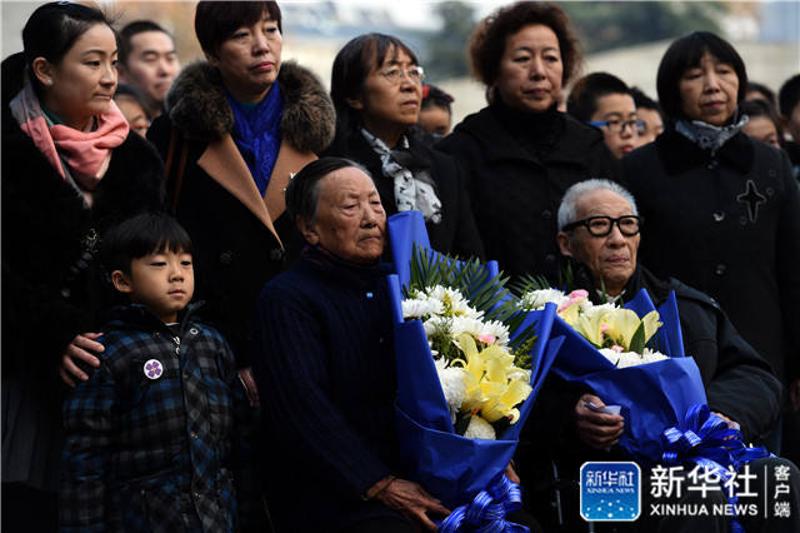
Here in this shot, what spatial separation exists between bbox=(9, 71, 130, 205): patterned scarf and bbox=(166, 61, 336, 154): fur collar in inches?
18.7

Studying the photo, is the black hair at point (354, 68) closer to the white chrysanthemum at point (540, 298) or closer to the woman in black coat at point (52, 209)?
the woman in black coat at point (52, 209)

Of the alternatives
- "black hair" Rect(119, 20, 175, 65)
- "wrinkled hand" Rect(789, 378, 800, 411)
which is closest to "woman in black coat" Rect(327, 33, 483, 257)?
"wrinkled hand" Rect(789, 378, 800, 411)

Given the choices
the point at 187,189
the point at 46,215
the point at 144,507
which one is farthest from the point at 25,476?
the point at 187,189

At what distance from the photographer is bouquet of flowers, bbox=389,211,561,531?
4223 millimetres

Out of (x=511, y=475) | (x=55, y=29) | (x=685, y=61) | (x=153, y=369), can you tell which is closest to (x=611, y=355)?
(x=511, y=475)

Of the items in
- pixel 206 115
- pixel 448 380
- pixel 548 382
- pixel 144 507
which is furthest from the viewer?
pixel 206 115

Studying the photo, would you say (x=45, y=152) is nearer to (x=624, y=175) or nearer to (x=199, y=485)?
(x=199, y=485)

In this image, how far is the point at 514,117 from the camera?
6188 millimetres

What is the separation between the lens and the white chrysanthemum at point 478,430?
4.27 meters

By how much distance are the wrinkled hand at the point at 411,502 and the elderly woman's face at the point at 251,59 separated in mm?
1920

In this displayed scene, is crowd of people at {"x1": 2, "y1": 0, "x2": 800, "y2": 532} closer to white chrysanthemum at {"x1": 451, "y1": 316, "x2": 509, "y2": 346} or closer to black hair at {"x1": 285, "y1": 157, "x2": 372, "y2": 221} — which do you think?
black hair at {"x1": 285, "y1": 157, "x2": 372, "y2": 221}

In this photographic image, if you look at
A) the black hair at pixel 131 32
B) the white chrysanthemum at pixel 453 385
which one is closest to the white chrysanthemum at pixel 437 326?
the white chrysanthemum at pixel 453 385

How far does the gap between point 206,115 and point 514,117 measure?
1503 mm

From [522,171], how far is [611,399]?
1658 mm
